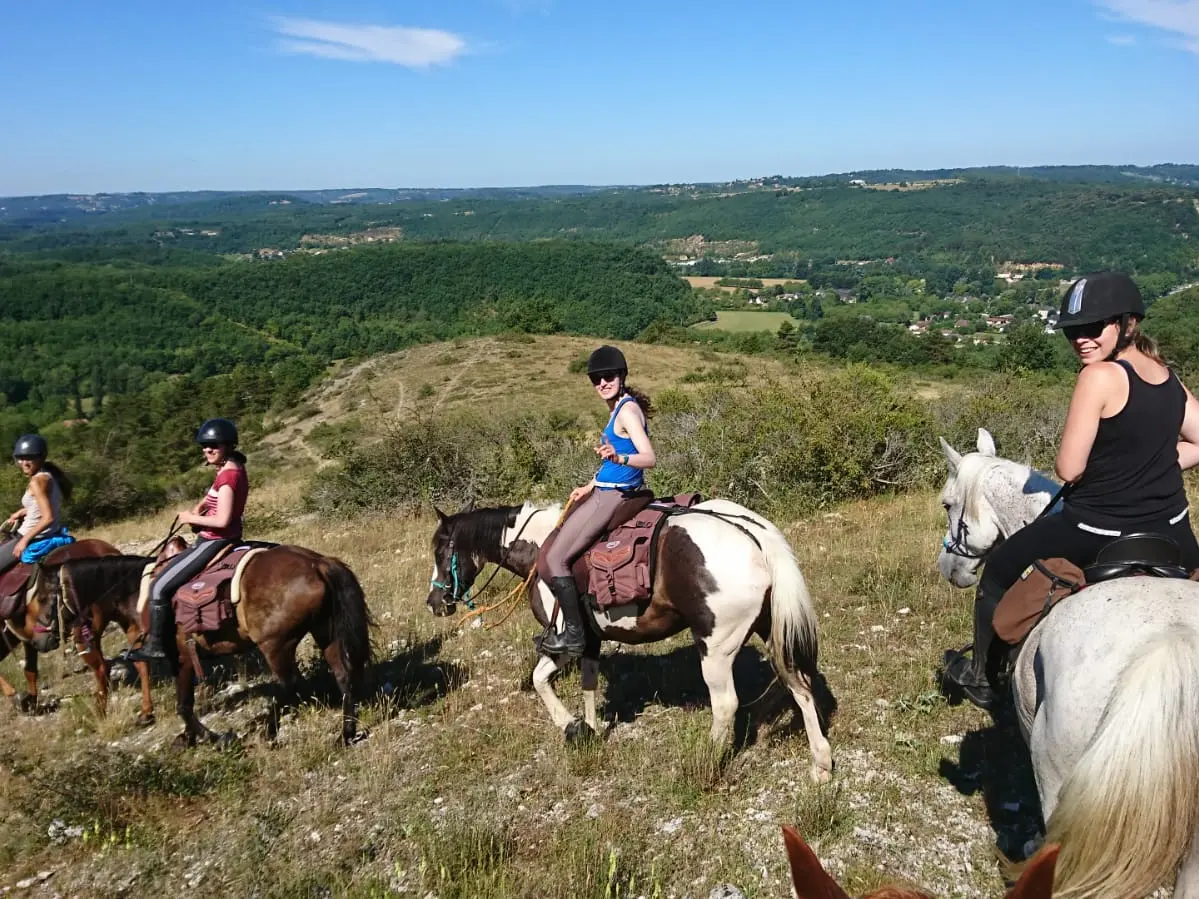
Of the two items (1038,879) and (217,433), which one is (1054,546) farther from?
(217,433)

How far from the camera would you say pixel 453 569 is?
5.89 meters

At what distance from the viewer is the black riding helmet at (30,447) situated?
21.8 feet

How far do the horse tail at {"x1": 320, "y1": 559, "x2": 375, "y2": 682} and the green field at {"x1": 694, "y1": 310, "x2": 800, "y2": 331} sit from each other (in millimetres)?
105279

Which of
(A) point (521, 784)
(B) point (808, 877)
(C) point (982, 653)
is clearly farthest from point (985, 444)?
(B) point (808, 877)

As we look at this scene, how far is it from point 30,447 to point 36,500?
0.51m

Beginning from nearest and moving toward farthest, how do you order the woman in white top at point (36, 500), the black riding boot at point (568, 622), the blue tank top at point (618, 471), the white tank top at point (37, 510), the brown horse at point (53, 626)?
the blue tank top at point (618, 471)
the black riding boot at point (568, 622)
the brown horse at point (53, 626)
the woman in white top at point (36, 500)
the white tank top at point (37, 510)

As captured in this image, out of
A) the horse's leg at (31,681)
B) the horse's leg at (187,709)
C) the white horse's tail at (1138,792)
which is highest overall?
the white horse's tail at (1138,792)

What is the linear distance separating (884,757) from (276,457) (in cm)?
3687

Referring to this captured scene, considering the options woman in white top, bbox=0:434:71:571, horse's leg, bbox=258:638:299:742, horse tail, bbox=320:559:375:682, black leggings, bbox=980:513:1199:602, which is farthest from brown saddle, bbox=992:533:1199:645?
woman in white top, bbox=0:434:71:571

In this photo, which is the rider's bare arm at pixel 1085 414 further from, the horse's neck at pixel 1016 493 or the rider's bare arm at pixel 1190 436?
the horse's neck at pixel 1016 493

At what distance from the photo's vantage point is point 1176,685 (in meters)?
2.21

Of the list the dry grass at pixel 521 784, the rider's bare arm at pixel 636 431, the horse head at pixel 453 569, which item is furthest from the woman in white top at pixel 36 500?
the rider's bare arm at pixel 636 431

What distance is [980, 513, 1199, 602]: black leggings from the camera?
10.2 feet

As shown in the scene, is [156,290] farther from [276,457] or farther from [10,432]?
[276,457]
